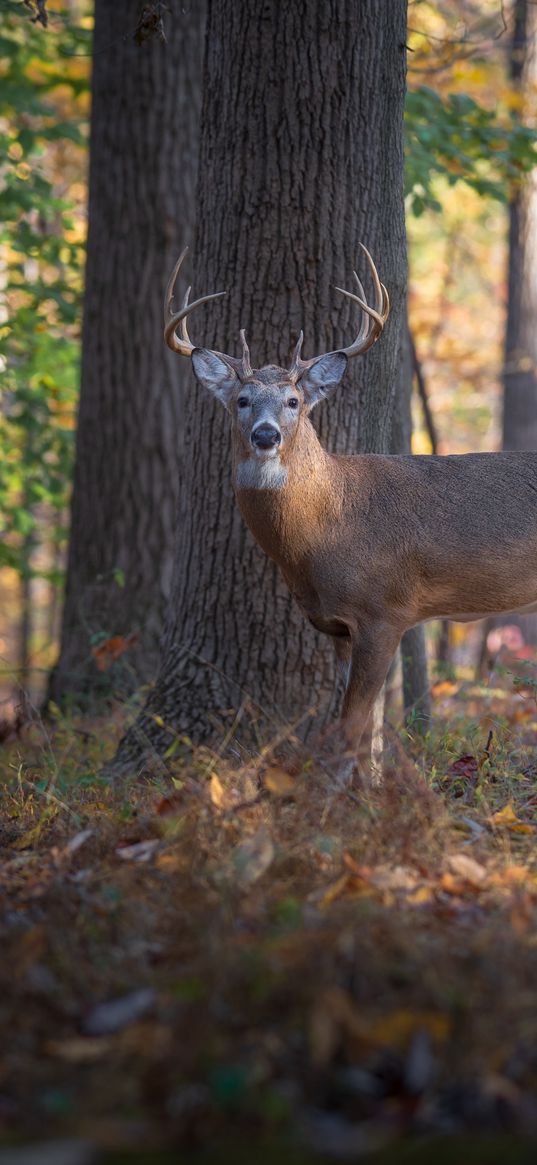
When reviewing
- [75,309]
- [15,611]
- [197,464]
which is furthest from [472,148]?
[15,611]

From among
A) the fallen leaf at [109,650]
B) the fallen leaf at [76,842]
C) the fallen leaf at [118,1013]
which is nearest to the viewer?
the fallen leaf at [118,1013]

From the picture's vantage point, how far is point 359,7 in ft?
19.6

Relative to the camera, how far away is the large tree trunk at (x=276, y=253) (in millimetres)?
5977

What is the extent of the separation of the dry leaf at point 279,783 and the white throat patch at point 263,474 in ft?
5.80

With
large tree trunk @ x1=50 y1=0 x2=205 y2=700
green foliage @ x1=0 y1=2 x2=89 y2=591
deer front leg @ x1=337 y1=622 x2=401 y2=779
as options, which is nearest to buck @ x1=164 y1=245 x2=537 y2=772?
deer front leg @ x1=337 y1=622 x2=401 y2=779

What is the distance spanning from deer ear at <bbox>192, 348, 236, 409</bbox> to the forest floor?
198 cm

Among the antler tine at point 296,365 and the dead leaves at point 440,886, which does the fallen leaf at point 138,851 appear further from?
the antler tine at point 296,365

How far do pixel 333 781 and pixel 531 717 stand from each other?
341 cm

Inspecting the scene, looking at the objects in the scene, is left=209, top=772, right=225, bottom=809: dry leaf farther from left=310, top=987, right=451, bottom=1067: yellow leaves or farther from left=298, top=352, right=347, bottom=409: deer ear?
left=298, top=352, right=347, bottom=409: deer ear

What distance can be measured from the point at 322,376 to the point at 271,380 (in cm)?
26

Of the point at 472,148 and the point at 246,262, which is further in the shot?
the point at 472,148

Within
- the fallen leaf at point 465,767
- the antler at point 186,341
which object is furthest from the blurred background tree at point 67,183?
the fallen leaf at point 465,767

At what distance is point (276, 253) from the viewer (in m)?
6.04

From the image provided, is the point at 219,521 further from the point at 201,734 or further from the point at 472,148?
the point at 472,148
